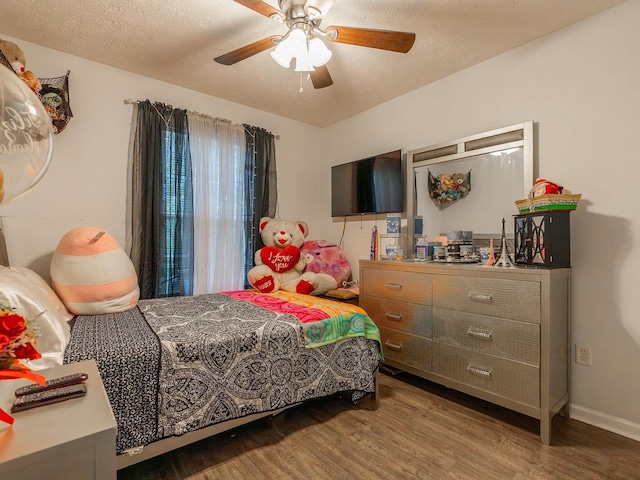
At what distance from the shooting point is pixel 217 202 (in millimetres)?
2984

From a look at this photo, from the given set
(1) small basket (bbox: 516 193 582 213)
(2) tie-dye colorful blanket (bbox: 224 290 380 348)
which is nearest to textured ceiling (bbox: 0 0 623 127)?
(1) small basket (bbox: 516 193 582 213)

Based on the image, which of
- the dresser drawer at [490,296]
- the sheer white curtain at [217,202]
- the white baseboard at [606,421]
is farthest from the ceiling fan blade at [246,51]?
the white baseboard at [606,421]

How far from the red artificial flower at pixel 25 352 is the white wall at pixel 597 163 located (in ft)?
8.29

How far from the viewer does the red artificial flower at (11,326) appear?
0.70 meters

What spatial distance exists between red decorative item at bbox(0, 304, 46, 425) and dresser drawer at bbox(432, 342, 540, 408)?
2023 millimetres

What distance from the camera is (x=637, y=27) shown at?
1.77 metres

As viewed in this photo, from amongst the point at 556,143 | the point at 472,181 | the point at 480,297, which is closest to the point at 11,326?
the point at 480,297

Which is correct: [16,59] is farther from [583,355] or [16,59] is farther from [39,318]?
[583,355]

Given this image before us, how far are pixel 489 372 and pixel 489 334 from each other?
8.6 inches

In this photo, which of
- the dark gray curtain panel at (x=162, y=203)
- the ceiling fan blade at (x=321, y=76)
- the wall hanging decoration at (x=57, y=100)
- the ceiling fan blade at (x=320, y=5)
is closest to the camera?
the ceiling fan blade at (x=320, y=5)

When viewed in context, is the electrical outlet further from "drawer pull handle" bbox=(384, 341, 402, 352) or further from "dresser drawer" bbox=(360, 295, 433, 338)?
"drawer pull handle" bbox=(384, 341, 402, 352)

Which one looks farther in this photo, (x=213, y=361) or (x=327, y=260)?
(x=327, y=260)

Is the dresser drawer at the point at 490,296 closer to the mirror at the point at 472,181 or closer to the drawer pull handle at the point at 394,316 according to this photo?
the drawer pull handle at the point at 394,316

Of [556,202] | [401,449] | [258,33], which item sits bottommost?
[401,449]
